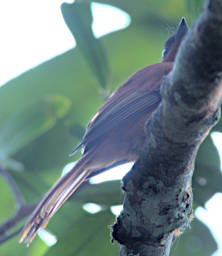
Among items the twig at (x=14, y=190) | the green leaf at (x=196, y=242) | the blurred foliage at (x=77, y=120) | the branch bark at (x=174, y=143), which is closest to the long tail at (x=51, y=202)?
the blurred foliage at (x=77, y=120)

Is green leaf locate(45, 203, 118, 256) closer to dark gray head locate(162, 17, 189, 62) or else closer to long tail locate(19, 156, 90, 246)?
long tail locate(19, 156, 90, 246)

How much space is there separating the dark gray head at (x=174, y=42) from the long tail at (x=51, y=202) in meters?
1.54

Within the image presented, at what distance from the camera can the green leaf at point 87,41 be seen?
12.5 ft

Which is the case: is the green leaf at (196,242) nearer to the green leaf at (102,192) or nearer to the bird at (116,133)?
the green leaf at (102,192)

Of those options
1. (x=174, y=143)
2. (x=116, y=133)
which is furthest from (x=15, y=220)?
(x=174, y=143)

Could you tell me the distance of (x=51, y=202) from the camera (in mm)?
2783

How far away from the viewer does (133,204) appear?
214cm

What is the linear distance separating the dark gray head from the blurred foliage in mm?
120

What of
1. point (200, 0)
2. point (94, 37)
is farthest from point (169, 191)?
point (94, 37)

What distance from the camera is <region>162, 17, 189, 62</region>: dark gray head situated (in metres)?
3.96

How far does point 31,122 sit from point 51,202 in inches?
48.6

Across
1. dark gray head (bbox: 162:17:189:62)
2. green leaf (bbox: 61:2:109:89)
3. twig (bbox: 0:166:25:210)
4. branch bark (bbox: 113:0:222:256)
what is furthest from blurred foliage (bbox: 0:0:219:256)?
branch bark (bbox: 113:0:222:256)

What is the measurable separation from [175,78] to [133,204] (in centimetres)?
68

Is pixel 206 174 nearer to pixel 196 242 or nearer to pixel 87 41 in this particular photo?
pixel 196 242
